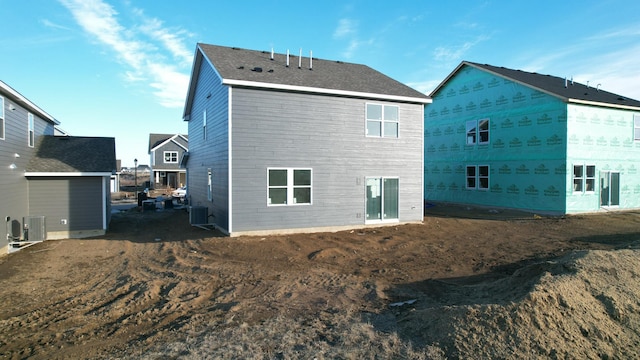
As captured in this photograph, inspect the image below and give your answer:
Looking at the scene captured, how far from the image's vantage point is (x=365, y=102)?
1565 cm

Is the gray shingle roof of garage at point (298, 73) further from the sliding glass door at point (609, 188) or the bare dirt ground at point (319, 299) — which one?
the sliding glass door at point (609, 188)

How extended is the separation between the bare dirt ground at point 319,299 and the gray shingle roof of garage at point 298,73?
19.9 ft

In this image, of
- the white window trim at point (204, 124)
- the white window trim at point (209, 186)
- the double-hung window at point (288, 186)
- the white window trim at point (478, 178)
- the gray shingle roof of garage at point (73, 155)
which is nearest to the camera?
the double-hung window at point (288, 186)

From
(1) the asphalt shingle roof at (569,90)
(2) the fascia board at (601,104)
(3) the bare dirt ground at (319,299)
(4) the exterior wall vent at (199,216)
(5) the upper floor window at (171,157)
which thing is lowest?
(3) the bare dirt ground at (319,299)

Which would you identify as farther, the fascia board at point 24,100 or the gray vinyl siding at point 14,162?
the gray vinyl siding at point 14,162

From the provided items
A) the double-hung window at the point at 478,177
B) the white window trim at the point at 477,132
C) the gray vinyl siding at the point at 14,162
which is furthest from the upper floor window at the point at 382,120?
the gray vinyl siding at the point at 14,162

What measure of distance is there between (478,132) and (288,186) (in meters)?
16.0

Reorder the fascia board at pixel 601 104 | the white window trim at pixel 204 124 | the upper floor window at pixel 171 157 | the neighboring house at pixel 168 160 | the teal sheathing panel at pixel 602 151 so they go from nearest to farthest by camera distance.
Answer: the white window trim at pixel 204 124 → the fascia board at pixel 601 104 → the teal sheathing panel at pixel 602 151 → the neighboring house at pixel 168 160 → the upper floor window at pixel 171 157

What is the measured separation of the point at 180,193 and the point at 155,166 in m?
14.5

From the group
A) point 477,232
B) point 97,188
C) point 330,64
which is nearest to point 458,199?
point 477,232

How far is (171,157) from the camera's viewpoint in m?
48.5

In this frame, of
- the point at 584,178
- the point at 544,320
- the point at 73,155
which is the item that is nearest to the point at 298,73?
the point at 73,155

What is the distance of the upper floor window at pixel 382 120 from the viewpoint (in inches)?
625

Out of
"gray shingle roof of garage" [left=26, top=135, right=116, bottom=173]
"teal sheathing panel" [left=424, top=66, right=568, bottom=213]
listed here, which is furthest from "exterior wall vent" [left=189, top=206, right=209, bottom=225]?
"teal sheathing panel" [left=424, top=66, right=568, bottom=213]
